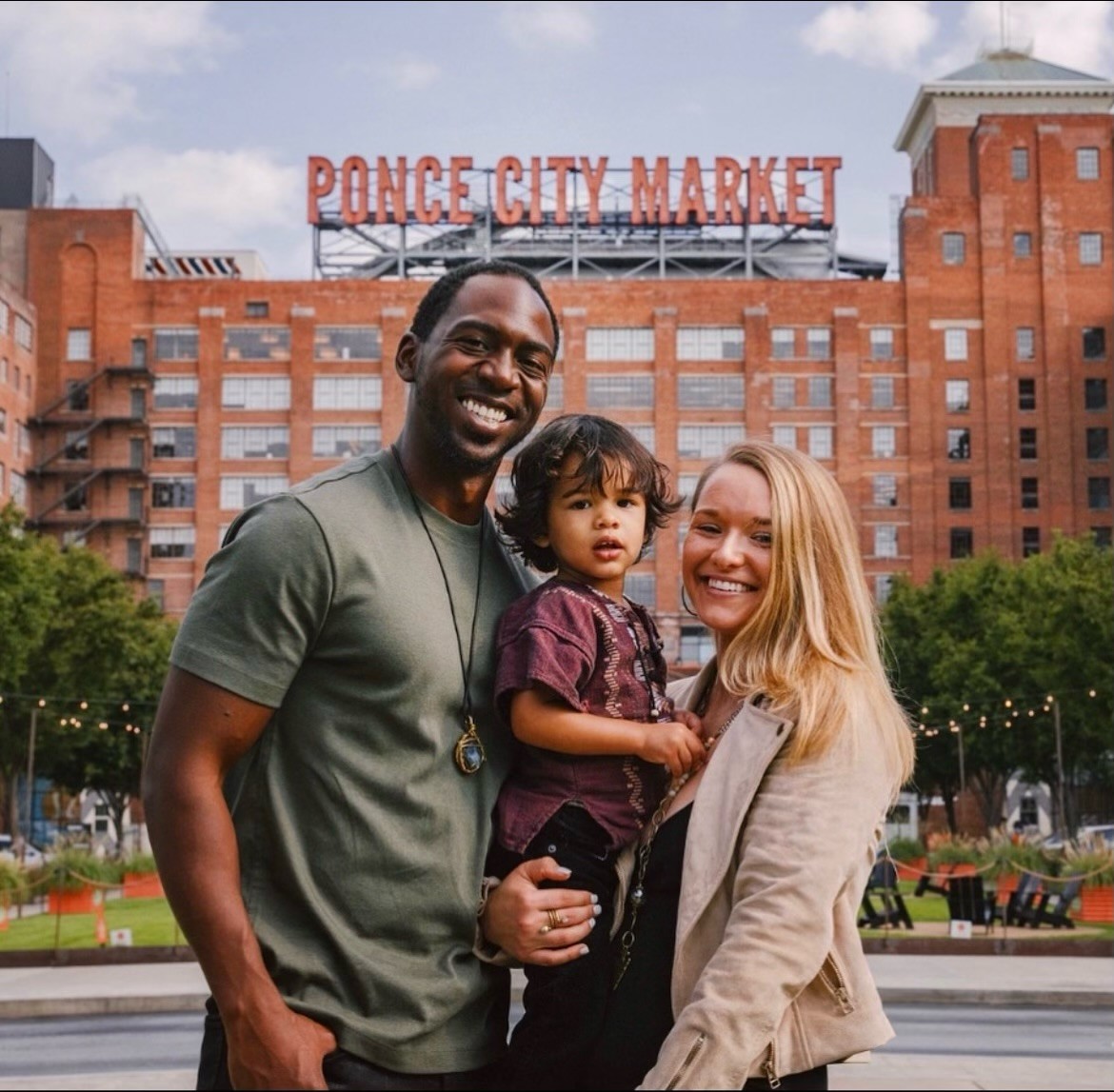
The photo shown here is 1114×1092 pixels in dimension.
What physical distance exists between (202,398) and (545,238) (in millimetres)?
21590

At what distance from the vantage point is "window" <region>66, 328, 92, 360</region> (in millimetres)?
90125

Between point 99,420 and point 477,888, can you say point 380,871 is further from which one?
point 99,420

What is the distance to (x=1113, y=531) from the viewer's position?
8662 centimetres

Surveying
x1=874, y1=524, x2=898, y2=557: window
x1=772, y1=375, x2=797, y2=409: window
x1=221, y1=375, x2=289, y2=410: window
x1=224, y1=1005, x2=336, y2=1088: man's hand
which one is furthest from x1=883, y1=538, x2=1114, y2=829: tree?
x1=224, y1=1005, x2=336, y2=1088: man's hand

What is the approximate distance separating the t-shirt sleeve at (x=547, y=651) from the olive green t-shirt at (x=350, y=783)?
144 millimetres

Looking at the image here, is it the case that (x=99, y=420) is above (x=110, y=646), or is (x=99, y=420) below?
above

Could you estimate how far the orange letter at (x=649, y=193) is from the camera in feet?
302

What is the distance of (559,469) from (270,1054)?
173 cm

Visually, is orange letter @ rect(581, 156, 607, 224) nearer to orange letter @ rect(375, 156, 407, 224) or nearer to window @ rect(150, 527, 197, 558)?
orange letter @ rect(375, 156, 407, 224)

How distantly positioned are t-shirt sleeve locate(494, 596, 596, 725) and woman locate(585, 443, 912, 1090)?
1.06 feet

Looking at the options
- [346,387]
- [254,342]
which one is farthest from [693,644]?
[254,342]

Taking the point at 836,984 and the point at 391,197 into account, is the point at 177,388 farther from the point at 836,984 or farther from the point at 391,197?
the point at 836,984

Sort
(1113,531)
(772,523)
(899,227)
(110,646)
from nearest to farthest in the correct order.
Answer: (772,523) → (110,646) → (1113,531) → (899,227)

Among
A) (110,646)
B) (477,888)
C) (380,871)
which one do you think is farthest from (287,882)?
(110,646)
